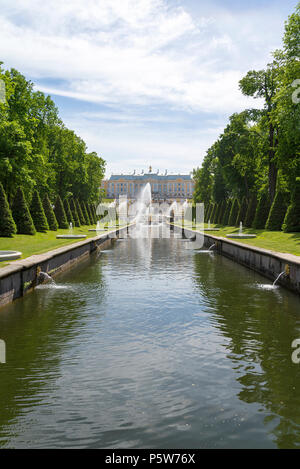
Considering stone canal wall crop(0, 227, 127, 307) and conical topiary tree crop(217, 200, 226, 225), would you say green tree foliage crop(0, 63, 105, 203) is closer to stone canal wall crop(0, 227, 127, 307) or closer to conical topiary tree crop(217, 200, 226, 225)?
stone canal wall crop(0, 227, 127, 307)

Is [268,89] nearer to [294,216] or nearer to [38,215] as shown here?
[294,216]

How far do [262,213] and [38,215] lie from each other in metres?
17.5

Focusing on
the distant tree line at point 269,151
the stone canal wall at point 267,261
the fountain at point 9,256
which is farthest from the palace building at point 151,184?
the fountain at point 9,256

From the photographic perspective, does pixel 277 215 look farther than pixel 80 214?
No

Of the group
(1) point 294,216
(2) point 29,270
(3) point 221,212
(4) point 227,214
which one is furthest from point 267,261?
(3) point 221,212

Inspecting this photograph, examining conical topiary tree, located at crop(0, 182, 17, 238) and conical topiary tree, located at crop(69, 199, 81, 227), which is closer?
conical topiary tree, located at crop(0, 182, 17, 238)

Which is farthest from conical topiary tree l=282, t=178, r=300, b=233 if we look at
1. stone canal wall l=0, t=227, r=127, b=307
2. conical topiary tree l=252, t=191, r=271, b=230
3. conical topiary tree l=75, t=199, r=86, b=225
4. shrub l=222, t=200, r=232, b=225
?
conical topiary tree l=75, t=199, r=86, b=225

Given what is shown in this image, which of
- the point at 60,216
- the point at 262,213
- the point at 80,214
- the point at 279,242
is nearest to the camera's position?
the point at 279,242

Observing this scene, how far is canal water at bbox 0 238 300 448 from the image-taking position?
14.8ft

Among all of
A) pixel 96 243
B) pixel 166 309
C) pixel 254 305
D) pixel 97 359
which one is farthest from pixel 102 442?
pixel 96 243

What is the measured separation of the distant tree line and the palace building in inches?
5033

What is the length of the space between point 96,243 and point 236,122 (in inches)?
764

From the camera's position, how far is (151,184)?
18262 centimetres

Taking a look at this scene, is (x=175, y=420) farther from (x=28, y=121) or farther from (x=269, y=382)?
(x=28, y=121)
